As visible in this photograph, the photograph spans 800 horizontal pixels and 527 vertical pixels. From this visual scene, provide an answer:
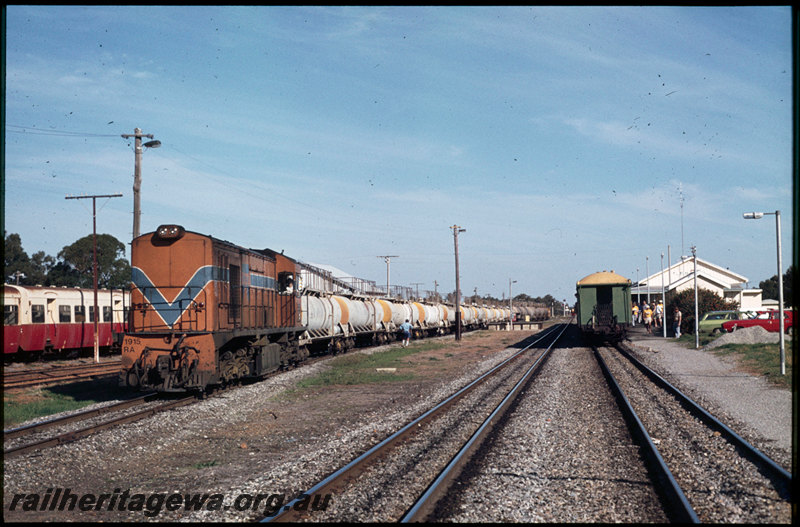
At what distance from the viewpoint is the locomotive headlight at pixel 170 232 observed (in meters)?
15.4

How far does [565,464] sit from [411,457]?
215cm

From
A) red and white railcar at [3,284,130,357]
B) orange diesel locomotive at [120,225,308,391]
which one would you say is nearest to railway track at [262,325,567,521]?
orange diesel locomotive at [120,225,308,391]

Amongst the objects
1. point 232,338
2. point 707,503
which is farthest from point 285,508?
point 232,338

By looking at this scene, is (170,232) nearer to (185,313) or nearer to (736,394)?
(185,313)

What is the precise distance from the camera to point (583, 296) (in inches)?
1318

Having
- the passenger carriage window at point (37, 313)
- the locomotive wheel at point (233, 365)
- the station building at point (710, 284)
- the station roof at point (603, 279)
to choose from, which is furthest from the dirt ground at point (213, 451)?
the station building at point (710, 284)

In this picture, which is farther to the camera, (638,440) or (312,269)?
(312,269)

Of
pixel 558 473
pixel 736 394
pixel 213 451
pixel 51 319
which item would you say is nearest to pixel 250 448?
pixel 213 451

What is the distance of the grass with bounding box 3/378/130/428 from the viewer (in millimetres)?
13727

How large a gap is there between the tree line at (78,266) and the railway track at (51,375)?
203 ft

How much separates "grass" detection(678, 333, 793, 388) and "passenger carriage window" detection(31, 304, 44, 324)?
1080 inches

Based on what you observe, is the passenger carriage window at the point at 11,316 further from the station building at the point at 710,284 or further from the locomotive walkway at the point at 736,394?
the station building at the point at 710,284

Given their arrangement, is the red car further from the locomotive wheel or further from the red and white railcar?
the red and white railcar

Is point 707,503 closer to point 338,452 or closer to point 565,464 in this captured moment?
point 565,464
